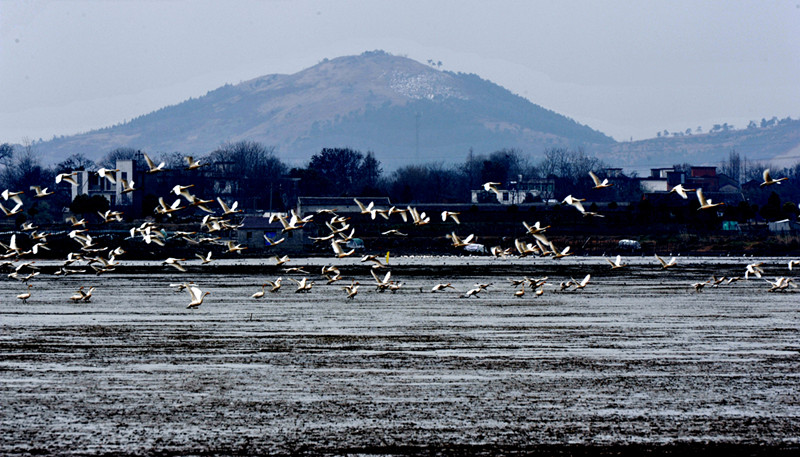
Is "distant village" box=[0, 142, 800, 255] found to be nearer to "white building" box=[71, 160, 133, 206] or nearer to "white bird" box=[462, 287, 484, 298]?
"white building" box=[71, 160, 133, 206]

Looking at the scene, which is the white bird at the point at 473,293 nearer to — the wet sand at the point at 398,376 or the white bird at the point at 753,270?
the wet sand at the point at 398,376

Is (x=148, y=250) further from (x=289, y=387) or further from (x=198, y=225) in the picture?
(x=289, y=387)

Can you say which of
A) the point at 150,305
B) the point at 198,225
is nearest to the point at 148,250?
the point at 198,225

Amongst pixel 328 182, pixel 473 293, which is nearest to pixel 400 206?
pixel 328 182

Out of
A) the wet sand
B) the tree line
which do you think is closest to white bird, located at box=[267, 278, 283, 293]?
the wet sand

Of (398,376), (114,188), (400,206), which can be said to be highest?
(114,188)

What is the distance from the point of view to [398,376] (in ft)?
78.7

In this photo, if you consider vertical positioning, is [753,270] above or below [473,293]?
above

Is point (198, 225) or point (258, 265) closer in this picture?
point (258, 265)

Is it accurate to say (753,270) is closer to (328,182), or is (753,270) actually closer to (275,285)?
(275,285)

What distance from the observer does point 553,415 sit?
20297 millimetres

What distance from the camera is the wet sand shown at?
1850cm

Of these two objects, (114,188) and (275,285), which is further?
(114,188)

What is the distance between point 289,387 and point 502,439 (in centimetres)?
618
